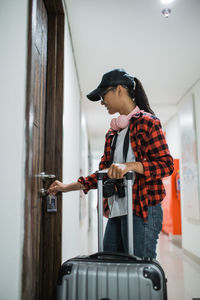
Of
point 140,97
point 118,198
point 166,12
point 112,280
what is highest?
point 166,12

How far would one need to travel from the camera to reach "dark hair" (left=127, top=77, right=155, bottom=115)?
135cm

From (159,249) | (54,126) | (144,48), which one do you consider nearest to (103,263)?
(54,126)

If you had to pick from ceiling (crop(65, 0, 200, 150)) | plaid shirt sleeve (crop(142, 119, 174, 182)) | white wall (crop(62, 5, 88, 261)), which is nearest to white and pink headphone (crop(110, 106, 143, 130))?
plaid shirt sleeve (crop(142, 119, 174, 182))

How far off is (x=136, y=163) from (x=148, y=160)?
9 centimetres

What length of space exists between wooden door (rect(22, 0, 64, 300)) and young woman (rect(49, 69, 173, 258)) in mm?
333

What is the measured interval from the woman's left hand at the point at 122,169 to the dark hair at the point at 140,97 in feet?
1.09

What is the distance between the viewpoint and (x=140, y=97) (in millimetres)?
1364

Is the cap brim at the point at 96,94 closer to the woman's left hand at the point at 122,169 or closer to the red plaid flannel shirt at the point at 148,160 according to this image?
the red plaid flannel shirt at the point at 148,160

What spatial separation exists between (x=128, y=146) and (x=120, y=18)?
1747 millimetres

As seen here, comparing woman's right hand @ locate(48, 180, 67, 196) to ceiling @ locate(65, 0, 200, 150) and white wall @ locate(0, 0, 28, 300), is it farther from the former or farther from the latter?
ceiling @ locate(65, 0, 200, 150)

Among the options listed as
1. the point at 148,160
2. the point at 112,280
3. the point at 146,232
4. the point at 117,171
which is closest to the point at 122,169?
the point at 117,171

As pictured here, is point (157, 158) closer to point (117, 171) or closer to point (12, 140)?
point (117, 171)

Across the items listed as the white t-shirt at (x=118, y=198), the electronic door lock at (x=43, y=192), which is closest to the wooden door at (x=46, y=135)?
the electronic door lock at (x=43, y=192)

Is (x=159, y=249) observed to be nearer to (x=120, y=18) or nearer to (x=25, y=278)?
(x=120, y=18)
